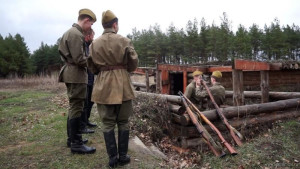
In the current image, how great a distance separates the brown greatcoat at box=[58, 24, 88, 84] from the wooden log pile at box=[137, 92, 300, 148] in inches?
112

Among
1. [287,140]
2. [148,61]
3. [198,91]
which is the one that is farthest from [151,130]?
[148,61]

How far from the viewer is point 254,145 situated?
16.4 ft

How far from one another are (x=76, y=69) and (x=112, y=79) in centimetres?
75

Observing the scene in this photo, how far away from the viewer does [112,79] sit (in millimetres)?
3365

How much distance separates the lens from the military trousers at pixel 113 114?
3.41 m

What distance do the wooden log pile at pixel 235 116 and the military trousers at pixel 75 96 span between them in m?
2.67

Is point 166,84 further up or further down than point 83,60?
further down

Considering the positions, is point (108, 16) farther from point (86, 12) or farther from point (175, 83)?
point (175, 83)

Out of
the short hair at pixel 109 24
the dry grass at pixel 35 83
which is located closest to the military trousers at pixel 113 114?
the short hair at pixel 109 24

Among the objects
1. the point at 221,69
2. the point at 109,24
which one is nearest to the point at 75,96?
the point at 109,24

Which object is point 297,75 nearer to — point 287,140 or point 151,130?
point 287,140

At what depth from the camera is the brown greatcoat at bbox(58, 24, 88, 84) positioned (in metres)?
3.64

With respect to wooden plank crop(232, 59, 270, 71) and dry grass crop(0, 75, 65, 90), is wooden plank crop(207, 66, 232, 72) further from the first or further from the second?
→ dry grass crop(0, 75, 65, 90)

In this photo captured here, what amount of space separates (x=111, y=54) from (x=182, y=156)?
308 centimetres
